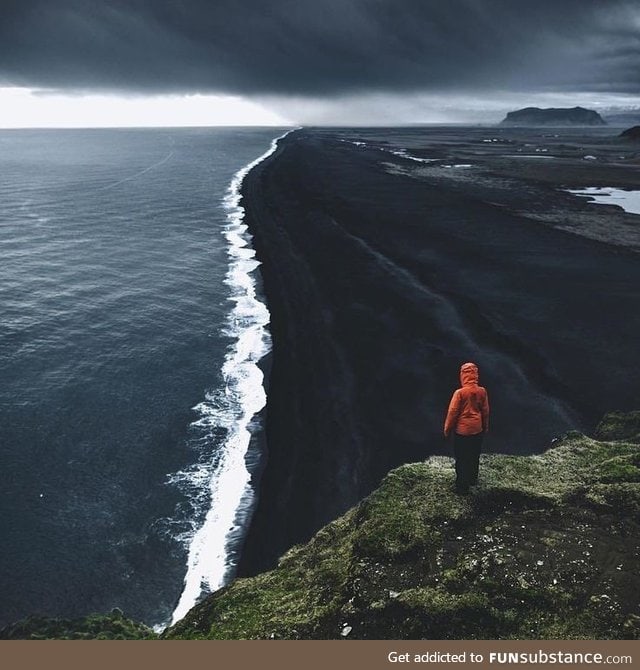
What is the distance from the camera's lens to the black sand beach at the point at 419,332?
19.5 metres

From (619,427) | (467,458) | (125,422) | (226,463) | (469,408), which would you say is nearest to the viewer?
(469,408)

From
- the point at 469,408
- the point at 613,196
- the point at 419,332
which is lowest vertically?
the point at 419,332

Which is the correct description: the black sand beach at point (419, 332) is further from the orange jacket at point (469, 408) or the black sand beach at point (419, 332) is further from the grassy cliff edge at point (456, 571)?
the orange jacket at point (469, 408)

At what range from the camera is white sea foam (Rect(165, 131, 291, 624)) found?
604 inches

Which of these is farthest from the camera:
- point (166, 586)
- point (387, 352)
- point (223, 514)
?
point (387, 352)

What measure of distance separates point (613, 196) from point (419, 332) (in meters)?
62.9

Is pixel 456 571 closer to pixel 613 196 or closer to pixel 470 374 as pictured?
pixel 470 374

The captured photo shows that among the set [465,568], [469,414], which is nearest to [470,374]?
[469,414]

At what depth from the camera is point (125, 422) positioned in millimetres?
22828

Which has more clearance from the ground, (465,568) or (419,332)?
(465,568)
